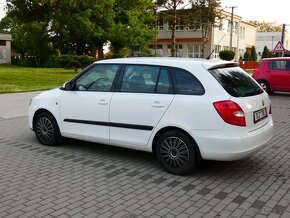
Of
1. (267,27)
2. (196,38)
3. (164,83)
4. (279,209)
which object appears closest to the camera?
(279,209)

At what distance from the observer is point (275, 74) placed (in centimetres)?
1606

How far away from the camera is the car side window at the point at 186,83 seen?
17.2 feet

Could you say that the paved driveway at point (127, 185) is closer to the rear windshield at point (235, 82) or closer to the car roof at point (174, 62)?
the rear windshield at point (235, 82)

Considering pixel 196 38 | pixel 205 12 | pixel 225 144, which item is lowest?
pixel 225 144

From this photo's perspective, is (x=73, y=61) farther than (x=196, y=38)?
No

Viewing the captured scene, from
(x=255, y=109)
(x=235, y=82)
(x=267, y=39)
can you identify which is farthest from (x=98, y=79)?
(x=267, y=39)

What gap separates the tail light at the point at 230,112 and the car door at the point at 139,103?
2.42 ft

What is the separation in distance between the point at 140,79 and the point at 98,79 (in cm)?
87

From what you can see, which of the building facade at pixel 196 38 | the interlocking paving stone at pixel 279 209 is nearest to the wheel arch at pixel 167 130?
the interlocking paving stone at pixel 279 209

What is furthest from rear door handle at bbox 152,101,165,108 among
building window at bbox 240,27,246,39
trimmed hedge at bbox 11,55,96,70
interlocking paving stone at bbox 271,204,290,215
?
building window at bbox 240,27,246,39

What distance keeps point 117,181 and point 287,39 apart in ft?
324

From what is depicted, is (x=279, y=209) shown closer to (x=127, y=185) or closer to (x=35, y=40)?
→ (x=127, y=185)

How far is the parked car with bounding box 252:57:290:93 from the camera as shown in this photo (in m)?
15.8

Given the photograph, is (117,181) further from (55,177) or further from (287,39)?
(287,39)
